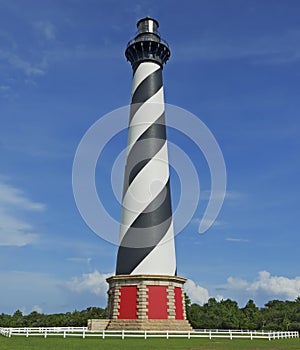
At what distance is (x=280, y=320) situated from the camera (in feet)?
184

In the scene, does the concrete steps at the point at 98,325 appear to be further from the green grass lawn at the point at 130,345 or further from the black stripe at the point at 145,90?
the black stripe at the point at 145,90

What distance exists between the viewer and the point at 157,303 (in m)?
27.7

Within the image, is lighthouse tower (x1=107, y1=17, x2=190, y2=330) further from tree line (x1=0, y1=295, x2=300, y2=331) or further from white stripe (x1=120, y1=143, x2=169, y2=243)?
tree line (x1=0, y1=295, x2=300, y2=331)

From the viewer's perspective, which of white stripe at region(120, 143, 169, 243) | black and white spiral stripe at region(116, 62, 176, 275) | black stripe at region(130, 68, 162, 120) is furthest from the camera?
black stripe at region(130, 68, 162, 120)

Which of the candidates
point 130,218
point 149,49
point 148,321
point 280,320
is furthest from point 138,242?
point 280,320

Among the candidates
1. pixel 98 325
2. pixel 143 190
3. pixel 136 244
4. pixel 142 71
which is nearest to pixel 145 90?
pixel 142 71

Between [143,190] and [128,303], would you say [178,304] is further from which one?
[143,190]

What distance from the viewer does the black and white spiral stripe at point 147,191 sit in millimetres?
28922

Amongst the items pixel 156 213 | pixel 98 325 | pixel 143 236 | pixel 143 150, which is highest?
pixel 143 150

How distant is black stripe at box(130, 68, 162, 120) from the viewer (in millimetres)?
32500

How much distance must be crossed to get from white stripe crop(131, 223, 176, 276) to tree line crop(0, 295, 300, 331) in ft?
55.2

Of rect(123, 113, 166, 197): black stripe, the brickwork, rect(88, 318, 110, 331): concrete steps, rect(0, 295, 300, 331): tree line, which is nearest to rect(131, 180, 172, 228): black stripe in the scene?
rect(123, 113, 166, 197): black stripe

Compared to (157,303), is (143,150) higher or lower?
higher

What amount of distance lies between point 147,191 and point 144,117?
228 inches
